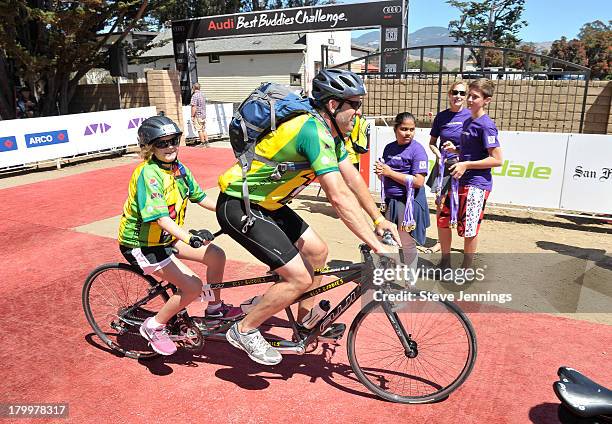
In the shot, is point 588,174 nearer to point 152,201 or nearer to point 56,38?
point 152,201

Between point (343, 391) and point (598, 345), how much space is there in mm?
2324

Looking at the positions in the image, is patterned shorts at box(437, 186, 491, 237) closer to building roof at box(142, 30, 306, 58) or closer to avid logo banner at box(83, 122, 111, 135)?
avid logo banner at box(83, 122, 111, 135)

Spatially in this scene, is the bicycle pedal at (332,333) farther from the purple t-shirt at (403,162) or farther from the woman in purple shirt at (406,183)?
the purple t-shirt at (403,162)

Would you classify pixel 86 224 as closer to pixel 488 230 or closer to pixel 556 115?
pixel 488 230

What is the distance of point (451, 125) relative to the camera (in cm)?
586

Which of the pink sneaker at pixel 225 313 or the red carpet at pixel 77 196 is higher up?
the pink sneaker at pixel 225 313

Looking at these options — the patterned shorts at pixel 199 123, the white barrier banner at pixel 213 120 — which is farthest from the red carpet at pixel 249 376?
the white barrier banner at pixel 213 120

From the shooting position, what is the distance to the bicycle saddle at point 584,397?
8.79 feet

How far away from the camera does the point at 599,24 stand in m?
179

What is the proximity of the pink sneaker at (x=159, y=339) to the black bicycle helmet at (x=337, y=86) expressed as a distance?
2.16 meters

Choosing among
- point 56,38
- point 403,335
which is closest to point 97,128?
point 56,38

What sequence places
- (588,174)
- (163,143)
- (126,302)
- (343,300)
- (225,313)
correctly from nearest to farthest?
1. (343,300)
2. (163,143)
3. (225,313)
4. (126,302)
5. (588,174)

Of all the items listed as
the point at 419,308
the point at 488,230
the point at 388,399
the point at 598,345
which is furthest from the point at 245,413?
the point at 488,230

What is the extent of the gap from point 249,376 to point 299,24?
16551 millimetres
